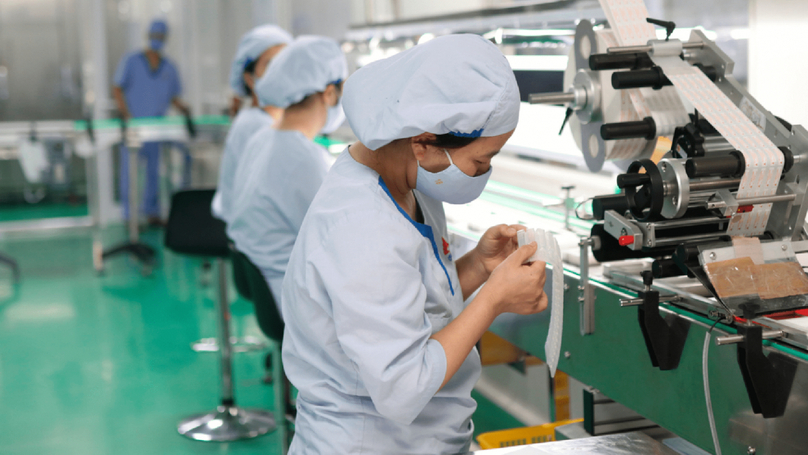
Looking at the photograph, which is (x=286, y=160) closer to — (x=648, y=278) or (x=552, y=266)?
(x=552, y=266)

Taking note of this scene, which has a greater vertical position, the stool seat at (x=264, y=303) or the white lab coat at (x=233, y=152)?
the white lab coat at (x=233, y=152)

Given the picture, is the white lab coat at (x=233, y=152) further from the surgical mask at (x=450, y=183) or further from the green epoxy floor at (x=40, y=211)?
the green epoxy floor at (x=40, y=211)

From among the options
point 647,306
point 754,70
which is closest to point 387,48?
point 754,70

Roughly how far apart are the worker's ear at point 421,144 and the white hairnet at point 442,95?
0.04 m

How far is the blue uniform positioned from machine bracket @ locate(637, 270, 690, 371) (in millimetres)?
6230

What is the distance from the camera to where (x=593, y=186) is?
2.55 metres

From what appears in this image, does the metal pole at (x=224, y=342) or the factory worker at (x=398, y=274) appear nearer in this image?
the factory worker at (x=398, y=274)

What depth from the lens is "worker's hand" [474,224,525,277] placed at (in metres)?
1.45

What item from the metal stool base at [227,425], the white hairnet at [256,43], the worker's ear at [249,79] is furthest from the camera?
the worker's ear at [249,79]

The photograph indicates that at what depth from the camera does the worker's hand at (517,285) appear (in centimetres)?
120

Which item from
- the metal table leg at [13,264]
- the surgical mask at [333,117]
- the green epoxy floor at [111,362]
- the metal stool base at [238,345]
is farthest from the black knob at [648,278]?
the metal table leg at [13,264]

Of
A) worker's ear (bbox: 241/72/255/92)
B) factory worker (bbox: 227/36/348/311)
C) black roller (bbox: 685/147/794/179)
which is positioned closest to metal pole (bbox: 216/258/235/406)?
factory worker (bbox: 227/36/348/311)

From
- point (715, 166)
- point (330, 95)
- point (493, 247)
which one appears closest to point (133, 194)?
point (330, 95)

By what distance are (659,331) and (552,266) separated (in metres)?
0.22
